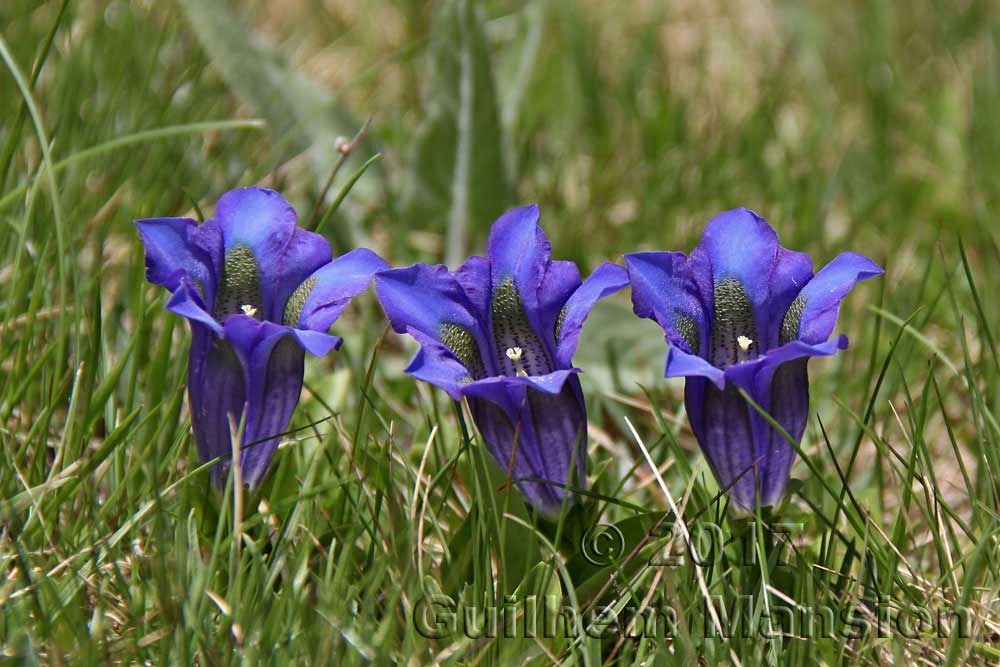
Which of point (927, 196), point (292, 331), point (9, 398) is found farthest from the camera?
point (927, 196)

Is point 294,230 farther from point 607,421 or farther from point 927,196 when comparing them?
point 927,196

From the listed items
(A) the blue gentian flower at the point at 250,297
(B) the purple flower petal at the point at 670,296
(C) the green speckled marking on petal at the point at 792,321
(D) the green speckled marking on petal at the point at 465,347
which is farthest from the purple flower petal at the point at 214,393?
(C) the green speckled marking on petal at the point at 792,321

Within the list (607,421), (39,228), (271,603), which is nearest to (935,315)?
(607,421)

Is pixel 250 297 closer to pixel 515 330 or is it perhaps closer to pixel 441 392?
pixel 515 330

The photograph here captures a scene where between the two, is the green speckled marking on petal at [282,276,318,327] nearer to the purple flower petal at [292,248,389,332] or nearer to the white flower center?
the purple flower petal at [292,248,389,332]

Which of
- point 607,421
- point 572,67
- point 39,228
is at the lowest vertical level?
point 607,421

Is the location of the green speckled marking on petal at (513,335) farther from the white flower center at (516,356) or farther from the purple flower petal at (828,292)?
the purple flower petal at (828,292)

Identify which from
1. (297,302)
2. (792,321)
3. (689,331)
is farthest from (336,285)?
(792,321)
